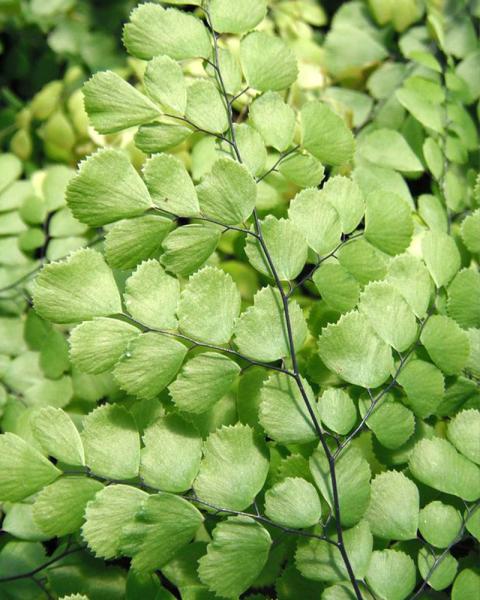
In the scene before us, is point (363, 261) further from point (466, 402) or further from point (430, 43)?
point (430, 43)

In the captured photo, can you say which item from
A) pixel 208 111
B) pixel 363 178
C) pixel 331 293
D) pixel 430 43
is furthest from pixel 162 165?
pixel 430 43

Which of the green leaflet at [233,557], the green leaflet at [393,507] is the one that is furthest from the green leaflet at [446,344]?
the green leaflet at [233,557]

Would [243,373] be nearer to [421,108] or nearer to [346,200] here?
[346,200]

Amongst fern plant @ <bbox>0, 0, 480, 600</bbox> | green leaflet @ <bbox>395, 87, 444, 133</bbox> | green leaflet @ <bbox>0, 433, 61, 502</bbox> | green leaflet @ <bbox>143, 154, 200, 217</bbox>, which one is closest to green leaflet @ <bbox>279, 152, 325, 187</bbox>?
fern plant @ <bbox>0, 0, 480, 600</bbox>

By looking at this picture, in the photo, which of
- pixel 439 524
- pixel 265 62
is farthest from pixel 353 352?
pixel 265 62

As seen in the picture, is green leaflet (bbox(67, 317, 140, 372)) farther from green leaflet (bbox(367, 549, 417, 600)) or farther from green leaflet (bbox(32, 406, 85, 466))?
green leaflet (bbox(367, 549, 417, 600))

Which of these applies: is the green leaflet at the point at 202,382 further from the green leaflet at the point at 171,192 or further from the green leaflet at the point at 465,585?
the green leaflet at the point at 465,585

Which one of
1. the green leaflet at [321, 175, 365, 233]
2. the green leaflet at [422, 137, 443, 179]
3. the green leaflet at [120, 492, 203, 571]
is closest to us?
the green leaflet at [120, 492, 203, 571]

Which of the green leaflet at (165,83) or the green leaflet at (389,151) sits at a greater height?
the green leaflet at (165,83)
